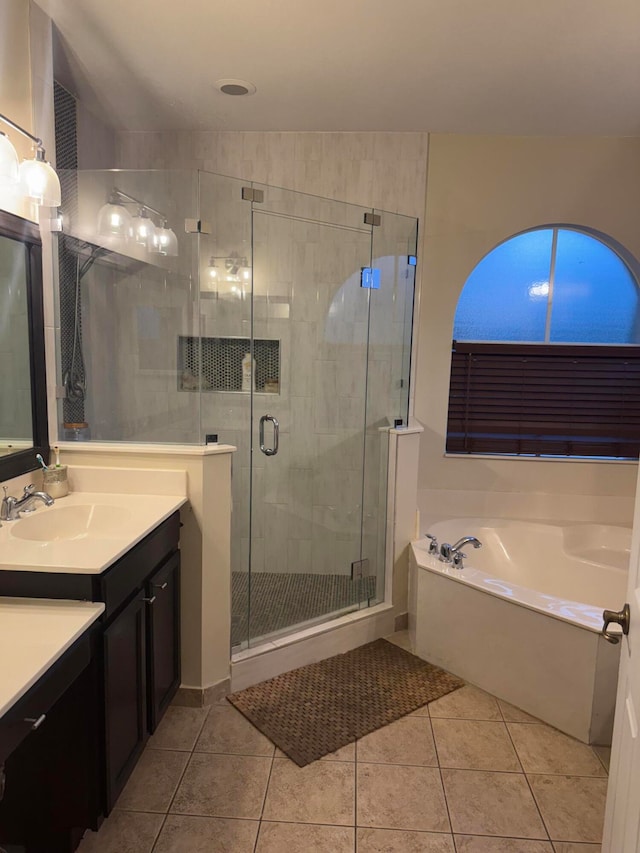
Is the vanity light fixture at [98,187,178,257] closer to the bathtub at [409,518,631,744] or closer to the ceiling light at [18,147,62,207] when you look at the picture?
the ceiling light at [18,147,62,207]

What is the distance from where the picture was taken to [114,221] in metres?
2.47

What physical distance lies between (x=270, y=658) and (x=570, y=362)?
256cm

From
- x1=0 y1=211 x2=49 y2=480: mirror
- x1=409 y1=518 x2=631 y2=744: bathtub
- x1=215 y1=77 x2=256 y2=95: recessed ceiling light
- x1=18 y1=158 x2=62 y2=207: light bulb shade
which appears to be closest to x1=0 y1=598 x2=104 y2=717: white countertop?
x1=0 y1=211 x2=49 y2=480: mirror

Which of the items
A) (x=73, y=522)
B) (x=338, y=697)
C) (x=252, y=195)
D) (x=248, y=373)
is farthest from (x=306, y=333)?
(x=338, y=697)

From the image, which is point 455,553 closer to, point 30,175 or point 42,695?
point 42,695

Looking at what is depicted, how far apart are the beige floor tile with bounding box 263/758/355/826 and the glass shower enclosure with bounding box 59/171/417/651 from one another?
2.10 feet

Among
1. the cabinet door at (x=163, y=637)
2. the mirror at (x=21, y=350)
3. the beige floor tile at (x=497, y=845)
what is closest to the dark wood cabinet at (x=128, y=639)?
the cabinet door at (x=163, y=637)

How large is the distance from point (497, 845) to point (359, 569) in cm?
147

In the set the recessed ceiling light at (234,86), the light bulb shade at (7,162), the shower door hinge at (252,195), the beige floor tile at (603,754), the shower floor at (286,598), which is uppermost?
the recessed ceiling light at (234,86)

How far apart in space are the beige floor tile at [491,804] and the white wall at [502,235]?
65.6 inches

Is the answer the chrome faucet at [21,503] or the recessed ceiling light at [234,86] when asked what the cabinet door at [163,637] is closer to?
the chrome faucet at [21,503]

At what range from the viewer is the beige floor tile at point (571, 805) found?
70.4 inches

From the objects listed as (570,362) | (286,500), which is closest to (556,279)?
(570,362)

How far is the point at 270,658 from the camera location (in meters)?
2.56
